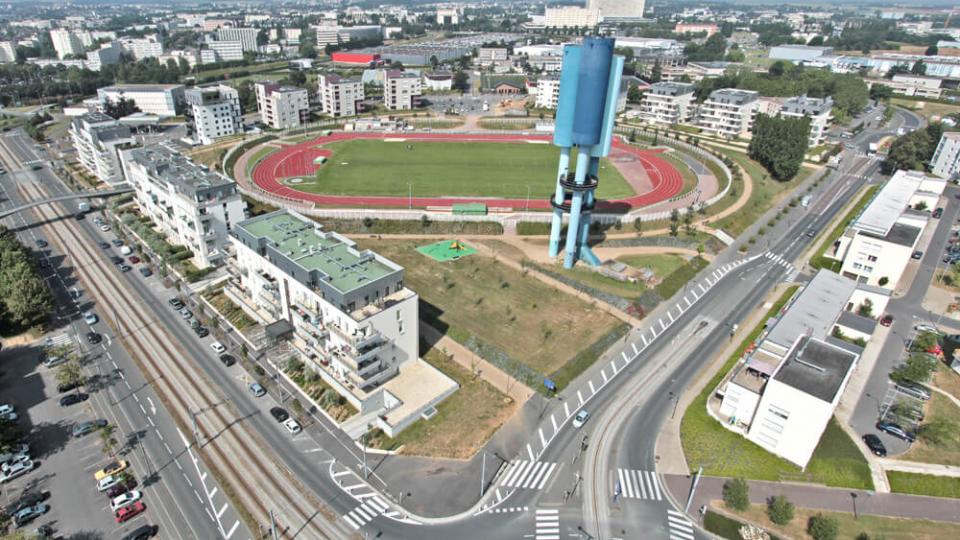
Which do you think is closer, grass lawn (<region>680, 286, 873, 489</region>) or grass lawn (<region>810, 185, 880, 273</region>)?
grass lawn (<region>680, 286, 873, 489</region>)

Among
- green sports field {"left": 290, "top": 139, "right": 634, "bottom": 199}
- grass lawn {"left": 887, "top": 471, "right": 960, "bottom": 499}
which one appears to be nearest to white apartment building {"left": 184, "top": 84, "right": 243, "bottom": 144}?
green sports field {"left": 290, "top": 139, "right": 634, "bottom": 199}

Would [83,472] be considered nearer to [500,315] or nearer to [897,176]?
[500,315]

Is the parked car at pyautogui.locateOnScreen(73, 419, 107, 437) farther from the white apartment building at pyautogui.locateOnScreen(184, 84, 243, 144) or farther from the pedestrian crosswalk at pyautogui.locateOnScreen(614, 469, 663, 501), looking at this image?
the white apartment building at pyautogui.locateOnScreen(184, 84, 243, 144)

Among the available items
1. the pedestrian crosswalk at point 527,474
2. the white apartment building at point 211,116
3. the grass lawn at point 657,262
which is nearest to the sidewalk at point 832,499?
the pedestrian crosswalk at point 527,474

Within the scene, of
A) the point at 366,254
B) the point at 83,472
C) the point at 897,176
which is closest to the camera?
the point at 83,472

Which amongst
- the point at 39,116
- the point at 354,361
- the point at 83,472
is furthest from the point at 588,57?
the point at 39,116

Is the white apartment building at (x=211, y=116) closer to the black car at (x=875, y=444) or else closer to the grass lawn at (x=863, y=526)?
the grass lawn at (x=863, y=526)
